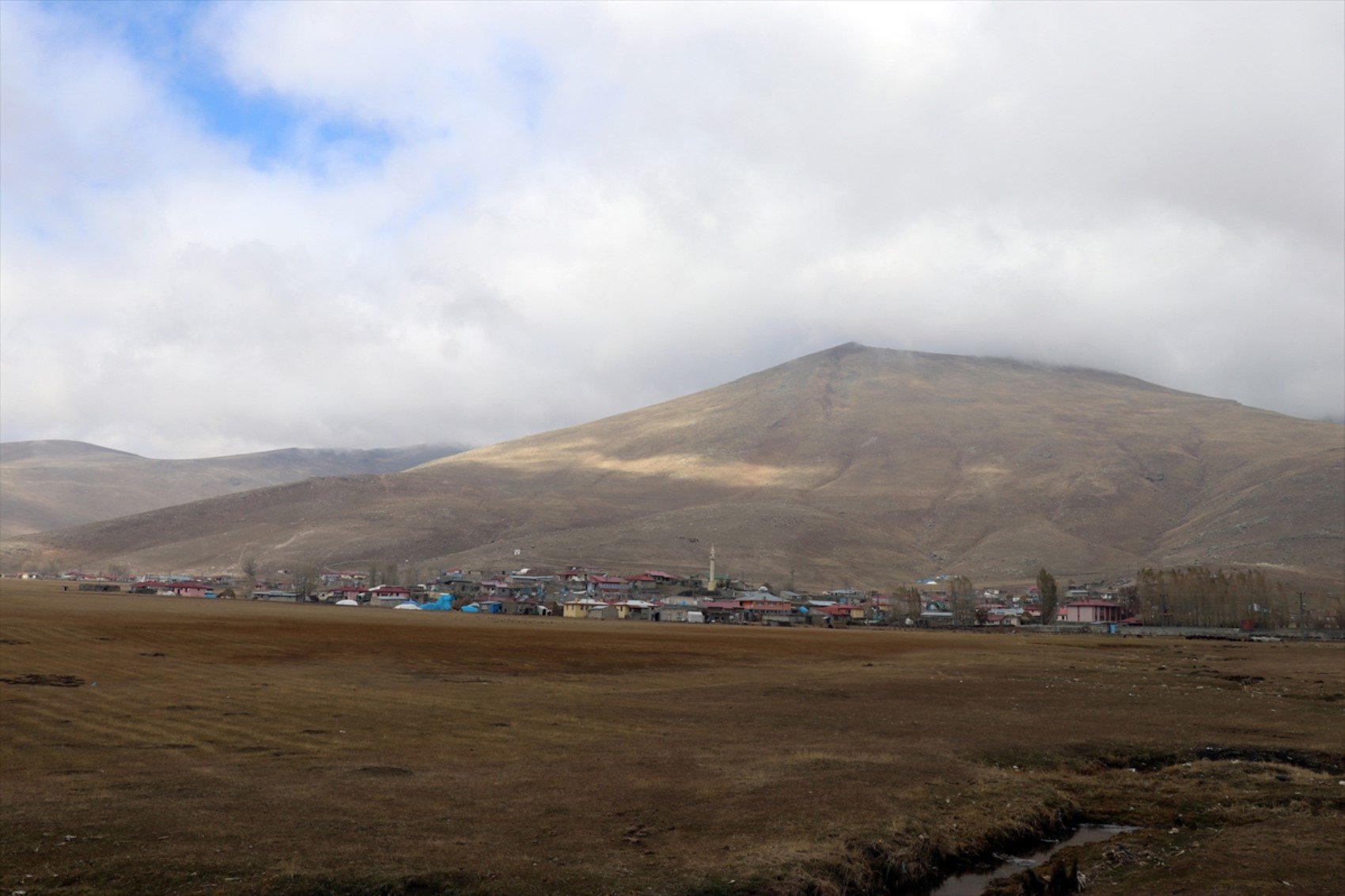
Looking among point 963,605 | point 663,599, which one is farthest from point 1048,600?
point 663,599

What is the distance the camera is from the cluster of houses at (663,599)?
125 meters

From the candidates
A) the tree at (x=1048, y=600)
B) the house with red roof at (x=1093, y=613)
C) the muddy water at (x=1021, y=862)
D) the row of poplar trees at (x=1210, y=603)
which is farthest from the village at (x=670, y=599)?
the muddy water at (x=1021, y=862)

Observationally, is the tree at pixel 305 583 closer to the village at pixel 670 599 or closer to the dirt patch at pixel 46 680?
the village at pixel 670 599

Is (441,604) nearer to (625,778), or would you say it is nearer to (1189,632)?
(1189,632)

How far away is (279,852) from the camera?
14.1m

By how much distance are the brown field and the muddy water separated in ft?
1.18

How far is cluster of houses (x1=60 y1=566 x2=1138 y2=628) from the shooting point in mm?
124625

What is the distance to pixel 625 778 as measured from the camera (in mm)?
19672

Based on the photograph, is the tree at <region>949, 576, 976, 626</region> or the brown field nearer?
the brown field

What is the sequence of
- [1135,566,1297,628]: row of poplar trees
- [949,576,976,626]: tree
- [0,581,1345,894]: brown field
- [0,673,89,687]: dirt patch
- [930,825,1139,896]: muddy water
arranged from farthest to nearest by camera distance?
1. [949,576,976,626]: tree
2. [1135,566,1297,628]: row of poplar trees
3. [0,673,89,687]: dirt patch
4. [930,825,1139,896]: muddy water
5. [0,581,1345,894]: brown field

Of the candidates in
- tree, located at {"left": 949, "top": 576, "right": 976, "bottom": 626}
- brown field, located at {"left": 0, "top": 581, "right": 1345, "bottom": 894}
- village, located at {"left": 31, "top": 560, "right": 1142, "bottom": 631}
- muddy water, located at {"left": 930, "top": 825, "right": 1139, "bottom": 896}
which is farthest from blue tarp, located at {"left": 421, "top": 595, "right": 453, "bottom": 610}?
muddy water, located at {"left": 930, "top": 825, "right": 1139, "bottom": 896}

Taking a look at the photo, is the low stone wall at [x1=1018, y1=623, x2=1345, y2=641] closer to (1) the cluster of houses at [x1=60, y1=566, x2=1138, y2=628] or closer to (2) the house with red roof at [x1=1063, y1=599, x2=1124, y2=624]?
(1) the cluster of houses at [x1=60, y1=566, x2=1138, y2=628]

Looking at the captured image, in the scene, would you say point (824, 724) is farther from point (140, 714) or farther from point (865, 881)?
point (140, 714)

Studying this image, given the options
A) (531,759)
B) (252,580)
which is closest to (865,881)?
(531,759)
